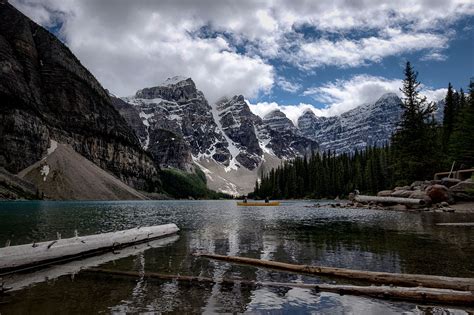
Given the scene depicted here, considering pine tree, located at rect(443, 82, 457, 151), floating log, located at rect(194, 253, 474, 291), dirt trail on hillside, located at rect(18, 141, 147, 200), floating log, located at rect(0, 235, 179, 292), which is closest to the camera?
floating log, located at rect(194, 253, 474, 291)

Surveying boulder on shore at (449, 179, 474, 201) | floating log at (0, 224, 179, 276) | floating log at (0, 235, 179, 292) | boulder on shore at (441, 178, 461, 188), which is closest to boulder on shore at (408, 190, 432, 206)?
boulder on shore at (449, 179, 474, 201)

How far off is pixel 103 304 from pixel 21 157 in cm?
19065

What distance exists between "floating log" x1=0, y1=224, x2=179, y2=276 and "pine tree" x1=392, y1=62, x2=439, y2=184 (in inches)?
2298

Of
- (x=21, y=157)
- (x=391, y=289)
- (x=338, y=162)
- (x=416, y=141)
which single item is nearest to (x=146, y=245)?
(x=391, y=289)

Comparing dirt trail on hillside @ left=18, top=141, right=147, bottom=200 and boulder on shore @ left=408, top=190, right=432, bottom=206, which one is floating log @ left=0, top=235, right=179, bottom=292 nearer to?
boulder on shore @ left=408, top=190, right=432, bottom=206

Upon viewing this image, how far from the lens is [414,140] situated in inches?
2630

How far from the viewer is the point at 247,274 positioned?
15.6 metres

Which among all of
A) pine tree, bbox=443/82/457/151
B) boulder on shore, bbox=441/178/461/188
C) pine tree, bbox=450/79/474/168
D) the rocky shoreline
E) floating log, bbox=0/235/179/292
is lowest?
floating log, bbox=0/235/179/292

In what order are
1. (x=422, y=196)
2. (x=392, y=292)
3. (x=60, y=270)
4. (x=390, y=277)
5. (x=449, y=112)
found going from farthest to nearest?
(x=449, y=112) → (x=422, y=196) → (x=60, y=270) → (x=390, y=277) → (x=392, y=292)

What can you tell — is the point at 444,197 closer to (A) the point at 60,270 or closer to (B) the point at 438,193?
(B) the point at 438,193

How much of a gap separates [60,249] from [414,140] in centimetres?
6642

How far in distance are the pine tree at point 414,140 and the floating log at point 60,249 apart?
192ft

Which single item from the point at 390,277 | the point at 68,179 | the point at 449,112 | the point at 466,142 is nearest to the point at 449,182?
the point at 466,142

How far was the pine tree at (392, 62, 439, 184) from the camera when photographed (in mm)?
65938
